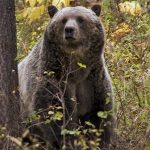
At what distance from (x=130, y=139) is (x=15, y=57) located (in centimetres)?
149

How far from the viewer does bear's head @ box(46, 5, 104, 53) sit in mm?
6094

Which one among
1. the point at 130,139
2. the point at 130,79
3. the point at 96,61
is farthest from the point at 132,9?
the point at 130,139

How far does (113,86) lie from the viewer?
23.1 ft

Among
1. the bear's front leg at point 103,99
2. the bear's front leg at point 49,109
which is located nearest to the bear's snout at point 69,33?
the bear's front leg at point 49,109

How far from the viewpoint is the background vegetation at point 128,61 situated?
20.5 ft

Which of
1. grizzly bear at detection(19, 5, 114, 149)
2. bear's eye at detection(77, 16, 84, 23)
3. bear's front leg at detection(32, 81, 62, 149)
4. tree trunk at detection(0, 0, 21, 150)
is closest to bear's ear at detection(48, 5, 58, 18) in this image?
grizzly bear at detection(19, 5, 114, 149)

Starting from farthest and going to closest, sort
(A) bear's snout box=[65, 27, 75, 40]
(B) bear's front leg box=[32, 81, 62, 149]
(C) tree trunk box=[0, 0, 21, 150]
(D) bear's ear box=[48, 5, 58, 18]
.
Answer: (D) bear's ear box=[48, 5, 58, 18] → (B) bear's front leg box=[32, 81, 62, 149] → (A) bear's snout box=[65, 27, 75, 40] → (C) tree trunk box=[0, 0, 21, 150]

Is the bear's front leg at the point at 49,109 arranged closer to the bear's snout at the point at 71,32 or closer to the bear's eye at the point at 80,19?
the bear's snout at the point at 71,32

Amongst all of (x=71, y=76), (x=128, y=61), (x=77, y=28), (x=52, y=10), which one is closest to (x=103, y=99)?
(x=71, y=76)

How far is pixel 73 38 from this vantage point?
5.96 m

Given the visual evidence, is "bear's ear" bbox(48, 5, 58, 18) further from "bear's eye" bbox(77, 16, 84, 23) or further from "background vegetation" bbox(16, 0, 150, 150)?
"background vegetation" bbox(16, 0, 150, 150)

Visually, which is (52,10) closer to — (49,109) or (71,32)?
(71,32)

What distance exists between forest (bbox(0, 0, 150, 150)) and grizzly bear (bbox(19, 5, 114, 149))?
0.31ft

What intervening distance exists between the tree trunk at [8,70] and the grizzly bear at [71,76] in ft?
1.03
